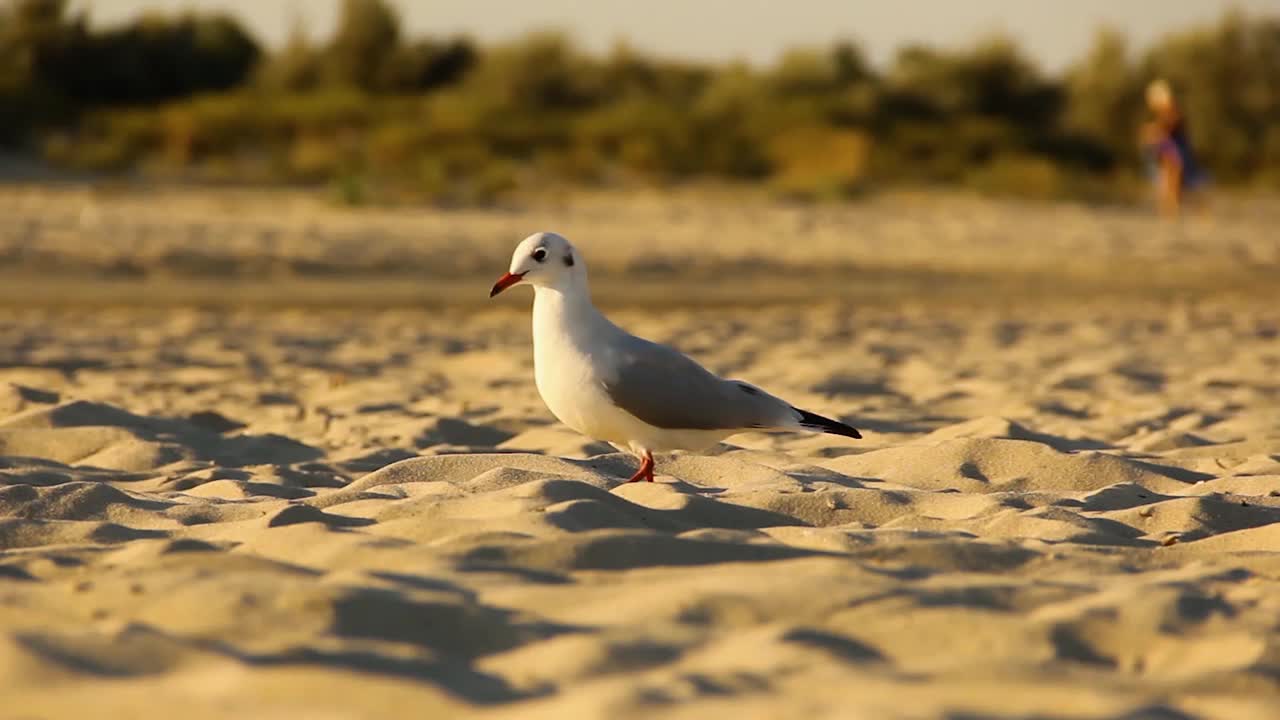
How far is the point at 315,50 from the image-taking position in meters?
36.4

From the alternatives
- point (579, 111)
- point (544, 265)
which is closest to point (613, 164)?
point (579, 111)

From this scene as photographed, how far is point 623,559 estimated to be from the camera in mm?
3600

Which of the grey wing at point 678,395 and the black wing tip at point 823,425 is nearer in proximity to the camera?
the grey wing at point 678,395

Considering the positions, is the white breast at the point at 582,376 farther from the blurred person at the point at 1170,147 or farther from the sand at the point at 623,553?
the blurred person at the point at 1170,147

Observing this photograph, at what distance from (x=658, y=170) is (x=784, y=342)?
16.2 metres

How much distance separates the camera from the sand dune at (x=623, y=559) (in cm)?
281

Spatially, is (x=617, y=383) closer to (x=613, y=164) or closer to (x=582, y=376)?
(x=582, y=376)

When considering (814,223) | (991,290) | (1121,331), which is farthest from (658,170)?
(1121,331)

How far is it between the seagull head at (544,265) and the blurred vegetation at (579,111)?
14.3 m

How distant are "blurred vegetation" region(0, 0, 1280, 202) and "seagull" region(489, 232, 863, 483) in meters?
14.3

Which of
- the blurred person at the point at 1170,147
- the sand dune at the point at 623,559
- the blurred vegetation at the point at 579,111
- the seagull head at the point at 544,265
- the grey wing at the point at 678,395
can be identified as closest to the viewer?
the sand dune at the point at 623,559

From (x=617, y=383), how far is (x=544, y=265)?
414 millimetres

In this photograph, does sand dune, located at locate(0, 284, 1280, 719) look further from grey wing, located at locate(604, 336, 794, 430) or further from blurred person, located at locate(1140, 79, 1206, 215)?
blurred person, located at locate(1140, 79, 1206, 215)

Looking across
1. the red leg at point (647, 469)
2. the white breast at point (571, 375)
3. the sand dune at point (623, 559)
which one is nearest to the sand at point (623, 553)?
the sand dune at point (623, 559)
